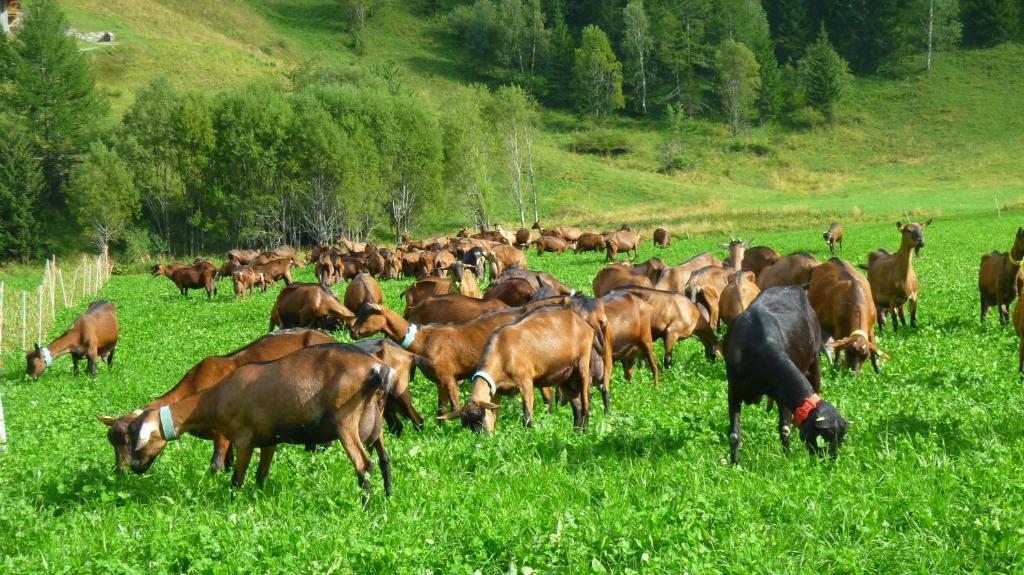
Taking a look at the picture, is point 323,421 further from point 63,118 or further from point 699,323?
point 63,118

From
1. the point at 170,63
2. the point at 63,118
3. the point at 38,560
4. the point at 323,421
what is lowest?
the point at 38,560

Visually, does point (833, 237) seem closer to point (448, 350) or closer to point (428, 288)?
point (428, 288)

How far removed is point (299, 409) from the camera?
802cm

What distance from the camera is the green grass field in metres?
5.98

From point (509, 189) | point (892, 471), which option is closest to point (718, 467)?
point (892, 471)

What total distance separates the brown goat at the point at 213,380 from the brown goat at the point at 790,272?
34.1 feet

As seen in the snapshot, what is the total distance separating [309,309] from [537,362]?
10650 millimetres

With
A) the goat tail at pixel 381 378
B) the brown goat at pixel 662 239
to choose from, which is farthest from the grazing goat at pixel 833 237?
the goat tail at pixel 381 378

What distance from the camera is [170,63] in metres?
85.5

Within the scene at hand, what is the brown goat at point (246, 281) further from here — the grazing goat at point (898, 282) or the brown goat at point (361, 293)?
the grazing goat at point (898, 282)

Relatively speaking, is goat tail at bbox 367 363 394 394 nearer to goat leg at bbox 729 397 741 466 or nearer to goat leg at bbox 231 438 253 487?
goat leg at bbox 231 438 253 487

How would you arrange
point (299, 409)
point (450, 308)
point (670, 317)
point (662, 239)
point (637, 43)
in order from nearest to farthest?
1. point (299, 409)
2. point (670, 317)
3. point (450, 308)
4. point (662, 239)
5. point (637, 43)

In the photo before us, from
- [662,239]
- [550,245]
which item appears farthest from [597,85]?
[662,239]

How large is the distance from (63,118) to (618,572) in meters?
72.6
